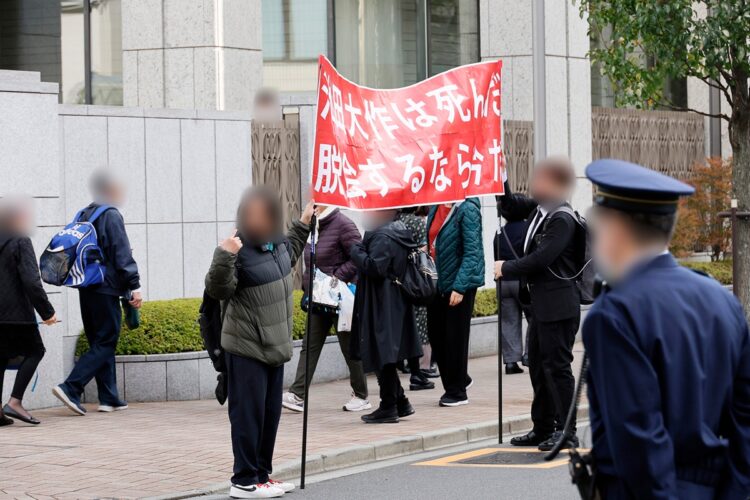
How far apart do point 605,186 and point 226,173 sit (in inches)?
420

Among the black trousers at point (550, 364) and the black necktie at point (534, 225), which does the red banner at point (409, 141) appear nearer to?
the black necktie at point (534, 225)

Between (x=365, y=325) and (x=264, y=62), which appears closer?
(x=365, y=325)

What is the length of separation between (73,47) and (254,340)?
1203 cm

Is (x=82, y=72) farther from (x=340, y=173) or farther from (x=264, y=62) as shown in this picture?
(x=340, y=173)

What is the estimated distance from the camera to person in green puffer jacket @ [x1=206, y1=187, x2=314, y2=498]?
8047mm

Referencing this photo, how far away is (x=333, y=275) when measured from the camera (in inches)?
455

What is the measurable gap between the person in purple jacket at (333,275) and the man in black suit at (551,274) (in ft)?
7.25

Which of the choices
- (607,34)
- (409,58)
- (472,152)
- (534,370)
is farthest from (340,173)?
(607,34)

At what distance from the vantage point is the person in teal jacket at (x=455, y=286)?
11453 millimetres

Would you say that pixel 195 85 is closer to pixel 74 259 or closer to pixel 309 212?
pixel 74 259

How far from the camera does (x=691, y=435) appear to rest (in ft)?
11.8

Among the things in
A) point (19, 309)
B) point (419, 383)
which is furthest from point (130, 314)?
point (419, 383)

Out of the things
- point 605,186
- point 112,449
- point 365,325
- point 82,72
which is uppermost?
point 82,72

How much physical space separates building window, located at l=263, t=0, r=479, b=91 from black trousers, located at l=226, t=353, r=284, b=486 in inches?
464
